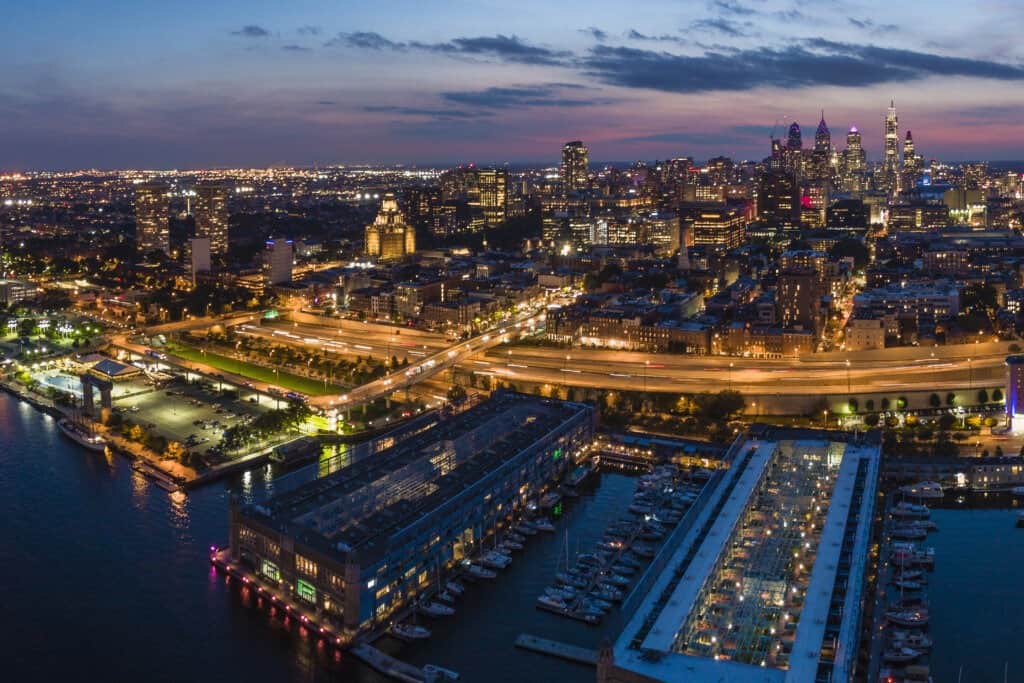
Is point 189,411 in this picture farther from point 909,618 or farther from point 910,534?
point 909,618

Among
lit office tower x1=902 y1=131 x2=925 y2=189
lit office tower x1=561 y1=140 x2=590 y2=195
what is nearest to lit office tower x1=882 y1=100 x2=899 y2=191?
lit office tower x1=902 y1=131 x2=925 y2=189

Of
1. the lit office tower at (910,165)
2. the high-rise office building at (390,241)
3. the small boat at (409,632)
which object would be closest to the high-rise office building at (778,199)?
the high-rise office building at (390,241)

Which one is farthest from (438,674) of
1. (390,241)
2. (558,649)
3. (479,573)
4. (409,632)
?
(390,241)

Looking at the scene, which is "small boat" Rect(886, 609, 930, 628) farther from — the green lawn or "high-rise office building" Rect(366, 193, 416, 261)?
"high-rise office building" Rect(366, 193, 416, 261)

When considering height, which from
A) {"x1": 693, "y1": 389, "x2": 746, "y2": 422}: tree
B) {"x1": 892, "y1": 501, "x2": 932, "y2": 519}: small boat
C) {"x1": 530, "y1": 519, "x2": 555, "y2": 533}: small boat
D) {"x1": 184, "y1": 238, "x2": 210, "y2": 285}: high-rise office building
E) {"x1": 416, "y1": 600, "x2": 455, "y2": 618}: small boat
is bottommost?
{"x1": 416, "y1": 600, "x2": 455, "y2": 618}: small boat

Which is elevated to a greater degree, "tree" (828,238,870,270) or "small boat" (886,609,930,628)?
"tree" (828,238,870,270)

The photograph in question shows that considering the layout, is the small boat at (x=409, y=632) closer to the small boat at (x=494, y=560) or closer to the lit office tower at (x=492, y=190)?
the small boat at (x=494, y=560)
